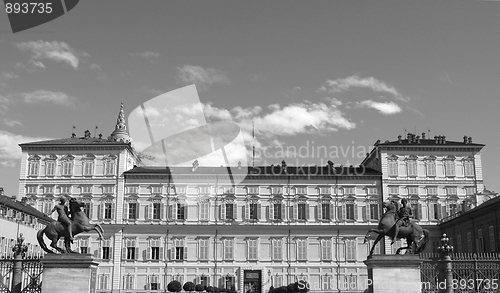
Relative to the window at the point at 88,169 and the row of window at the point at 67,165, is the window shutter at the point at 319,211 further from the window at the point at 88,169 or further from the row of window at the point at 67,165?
the window at the point at 88,169

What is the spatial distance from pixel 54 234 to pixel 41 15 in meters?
7.77

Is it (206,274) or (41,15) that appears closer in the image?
(41,15)

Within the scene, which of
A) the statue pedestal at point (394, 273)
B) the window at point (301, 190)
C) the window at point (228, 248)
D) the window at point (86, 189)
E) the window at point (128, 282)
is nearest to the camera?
the statue pedestal at point (394, 273)

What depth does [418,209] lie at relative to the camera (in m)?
58.1

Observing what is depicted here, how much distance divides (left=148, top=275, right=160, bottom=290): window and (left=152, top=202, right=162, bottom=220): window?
6.00 meters

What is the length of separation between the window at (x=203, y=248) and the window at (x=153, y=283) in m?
4.78

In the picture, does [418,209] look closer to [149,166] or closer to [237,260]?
[237,260]

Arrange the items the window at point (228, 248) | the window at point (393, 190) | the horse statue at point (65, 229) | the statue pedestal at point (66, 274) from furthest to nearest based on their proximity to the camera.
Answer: the window at point (393, 190) < the window at point (228, 248) < the horse statue at point (65, 229) < the statue pedestal at point (66, 274)

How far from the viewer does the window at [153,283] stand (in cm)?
5541

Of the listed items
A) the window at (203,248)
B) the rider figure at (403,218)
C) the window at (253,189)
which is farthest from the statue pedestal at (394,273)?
the window at (253,189)

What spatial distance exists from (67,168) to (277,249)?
2357 cm

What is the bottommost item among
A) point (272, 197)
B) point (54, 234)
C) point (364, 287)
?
point (364, 287)

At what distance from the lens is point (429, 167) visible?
194ft

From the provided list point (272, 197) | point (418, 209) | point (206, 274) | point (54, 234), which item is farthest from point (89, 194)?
point (54, 234)
